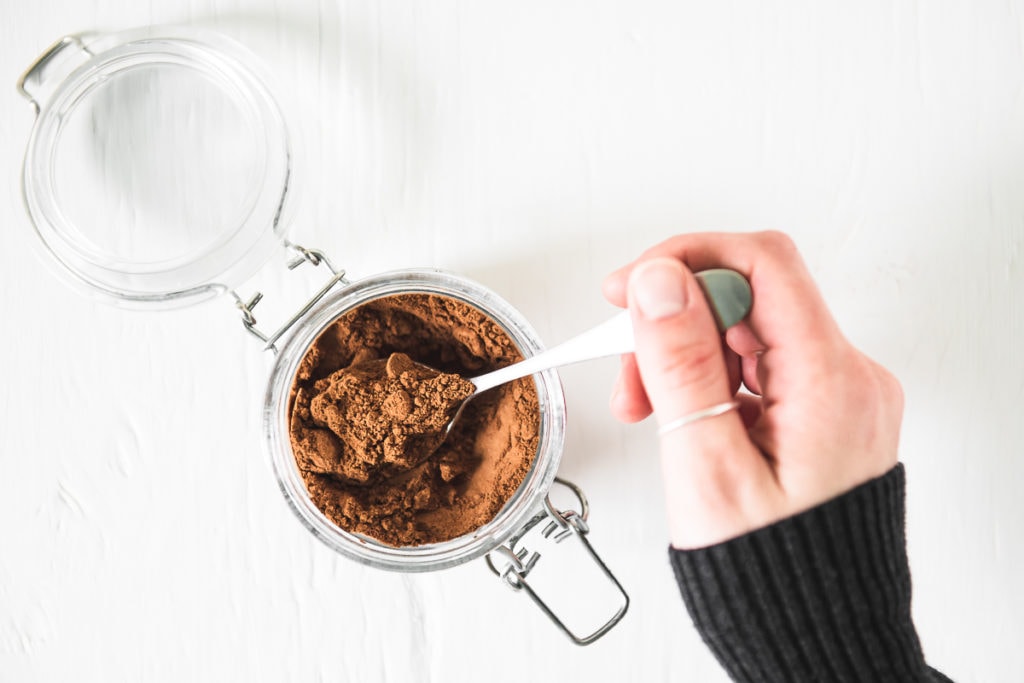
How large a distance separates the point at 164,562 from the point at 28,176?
0.38 metres

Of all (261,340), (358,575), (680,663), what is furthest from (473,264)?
(680,663)

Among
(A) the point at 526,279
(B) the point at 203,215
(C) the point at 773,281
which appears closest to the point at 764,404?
(C) the point at 773,281

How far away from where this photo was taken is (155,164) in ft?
2.24

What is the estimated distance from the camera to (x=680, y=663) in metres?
0.70

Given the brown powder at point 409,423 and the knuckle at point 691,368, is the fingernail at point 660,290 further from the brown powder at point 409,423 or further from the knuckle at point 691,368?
the brown powder at point 409,423

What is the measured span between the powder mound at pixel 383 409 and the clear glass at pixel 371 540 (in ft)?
0.11

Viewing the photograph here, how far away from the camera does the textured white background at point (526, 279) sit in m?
0.68

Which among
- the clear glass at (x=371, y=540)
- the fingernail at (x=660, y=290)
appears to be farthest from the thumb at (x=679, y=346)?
the clear glass at (x=371, y=540)

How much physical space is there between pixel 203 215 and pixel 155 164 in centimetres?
7

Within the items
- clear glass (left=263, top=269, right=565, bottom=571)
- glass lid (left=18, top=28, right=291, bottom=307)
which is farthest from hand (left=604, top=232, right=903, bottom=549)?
glass lid (left=18, top=28, right=291, bottom=307)

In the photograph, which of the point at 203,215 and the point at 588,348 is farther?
the point at 203,215

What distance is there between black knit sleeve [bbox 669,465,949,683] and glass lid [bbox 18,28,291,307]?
47 centimetres

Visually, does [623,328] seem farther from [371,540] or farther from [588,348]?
[371,540]

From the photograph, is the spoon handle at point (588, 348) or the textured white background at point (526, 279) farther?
the textured white background at point (526, 279)
